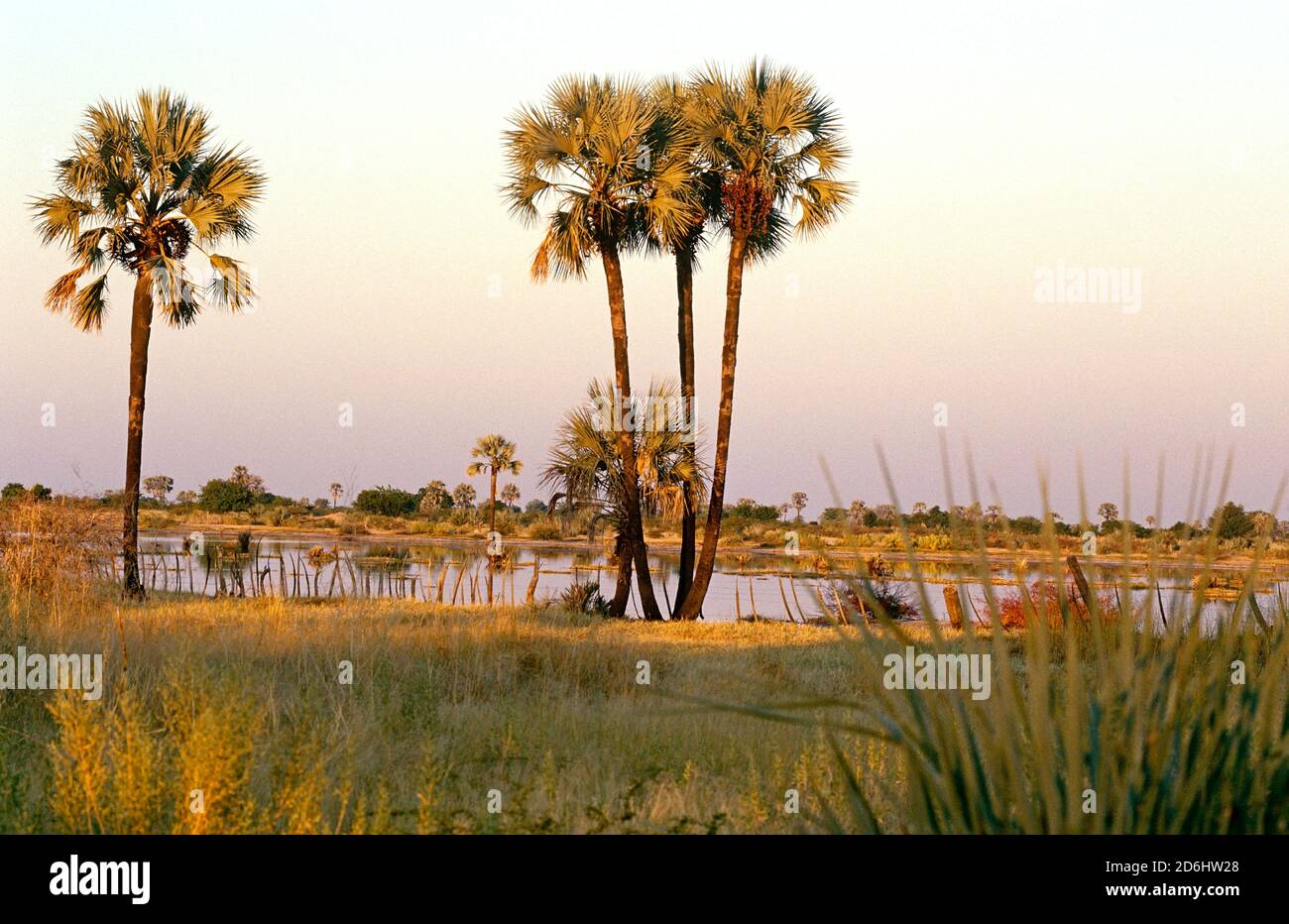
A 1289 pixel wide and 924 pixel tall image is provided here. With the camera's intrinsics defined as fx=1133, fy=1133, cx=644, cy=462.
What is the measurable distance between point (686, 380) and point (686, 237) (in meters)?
3.08

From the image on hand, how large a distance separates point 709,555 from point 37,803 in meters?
18.7

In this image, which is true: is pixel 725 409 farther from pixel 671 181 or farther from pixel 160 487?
pixel 160 487

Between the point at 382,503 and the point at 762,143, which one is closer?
the point at 762,143

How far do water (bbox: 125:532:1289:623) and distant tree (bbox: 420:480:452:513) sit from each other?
17.0m

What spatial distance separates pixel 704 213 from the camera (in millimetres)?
24422

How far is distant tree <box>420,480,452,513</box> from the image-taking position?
83.1m

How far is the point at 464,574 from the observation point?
125 ft

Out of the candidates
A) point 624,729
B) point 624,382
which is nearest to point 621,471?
point 624,382

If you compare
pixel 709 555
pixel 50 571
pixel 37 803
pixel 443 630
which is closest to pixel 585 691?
pixel 443 630

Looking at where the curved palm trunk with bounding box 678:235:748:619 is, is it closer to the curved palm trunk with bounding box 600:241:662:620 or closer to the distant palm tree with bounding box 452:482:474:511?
the curved palm trunk with bounding box 600:241:662:620
